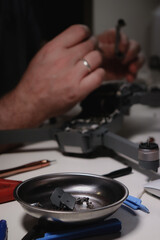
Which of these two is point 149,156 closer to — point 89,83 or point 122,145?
point 122,145

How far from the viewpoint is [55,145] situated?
74cm

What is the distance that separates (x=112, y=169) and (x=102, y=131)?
0.10 meters

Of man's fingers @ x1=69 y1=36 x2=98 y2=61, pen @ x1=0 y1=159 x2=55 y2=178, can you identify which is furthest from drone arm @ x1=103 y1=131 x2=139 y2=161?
man's fingers @ x1=69 y1=36 x2=98 y2=61

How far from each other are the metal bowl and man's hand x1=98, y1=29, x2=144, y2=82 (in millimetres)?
836

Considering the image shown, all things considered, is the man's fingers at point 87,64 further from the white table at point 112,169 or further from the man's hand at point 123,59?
the man's hand at point 123,59

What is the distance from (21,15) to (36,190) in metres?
1.09

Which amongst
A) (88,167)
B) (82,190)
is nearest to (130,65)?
(88,167)

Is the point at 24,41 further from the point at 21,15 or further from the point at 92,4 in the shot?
the point at 92,4

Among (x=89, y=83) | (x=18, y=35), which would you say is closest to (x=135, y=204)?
(x=89, y=83)

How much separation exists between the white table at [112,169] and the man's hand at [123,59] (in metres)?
0.27

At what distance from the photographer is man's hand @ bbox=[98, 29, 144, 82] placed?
1.22 metres

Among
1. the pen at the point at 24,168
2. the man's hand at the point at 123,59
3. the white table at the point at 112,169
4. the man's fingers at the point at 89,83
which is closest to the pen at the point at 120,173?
the white table at the point at 112,169

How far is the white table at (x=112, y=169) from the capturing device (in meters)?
0.39

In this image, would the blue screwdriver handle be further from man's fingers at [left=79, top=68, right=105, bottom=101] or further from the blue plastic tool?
man's fingers at [left=79, top=68, right=105, bottom=101]
